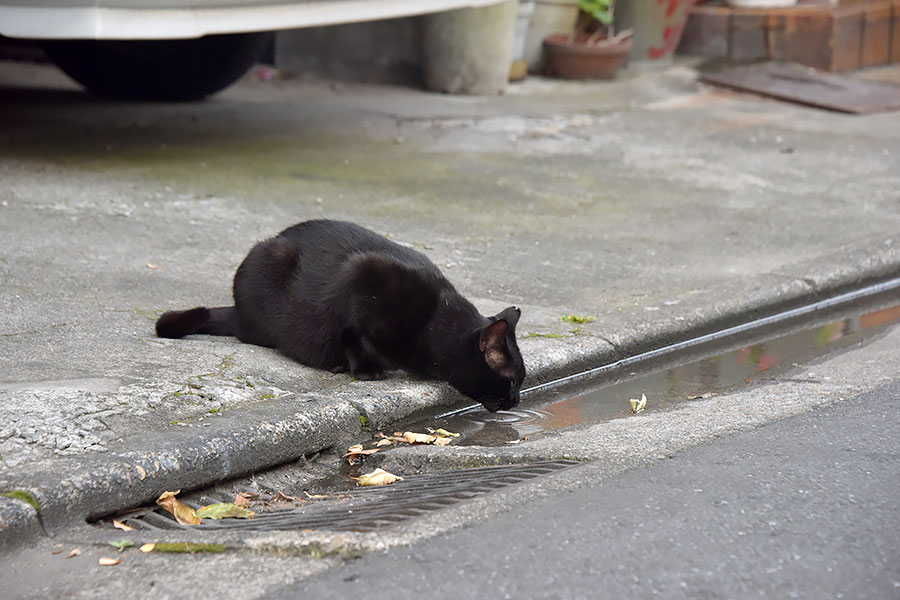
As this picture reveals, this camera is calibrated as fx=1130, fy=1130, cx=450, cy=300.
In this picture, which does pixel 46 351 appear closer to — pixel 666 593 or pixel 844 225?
pixel 666 593

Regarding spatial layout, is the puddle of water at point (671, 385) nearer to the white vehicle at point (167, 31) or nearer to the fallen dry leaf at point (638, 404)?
the fallen dry leaf at point (638, 404)

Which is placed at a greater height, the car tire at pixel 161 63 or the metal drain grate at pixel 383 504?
the car tire at pixel 161 63

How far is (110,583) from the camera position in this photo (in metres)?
2.46

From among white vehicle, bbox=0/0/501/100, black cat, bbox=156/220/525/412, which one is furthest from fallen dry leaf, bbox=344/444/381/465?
white vehicle, bbox=0/0/501/100

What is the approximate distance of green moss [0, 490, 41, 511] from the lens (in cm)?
269

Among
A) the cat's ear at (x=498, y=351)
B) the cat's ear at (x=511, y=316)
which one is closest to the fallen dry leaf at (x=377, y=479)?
the cat's ear at (x=498, y=351)

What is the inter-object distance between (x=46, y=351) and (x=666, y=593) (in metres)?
2.21

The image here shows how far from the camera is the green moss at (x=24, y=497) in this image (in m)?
2.69

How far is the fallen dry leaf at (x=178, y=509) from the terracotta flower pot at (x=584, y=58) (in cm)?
727

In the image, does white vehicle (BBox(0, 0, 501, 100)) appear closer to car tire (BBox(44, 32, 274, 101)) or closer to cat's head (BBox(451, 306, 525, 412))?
car tire (BBox(44, 32, 274, 101))

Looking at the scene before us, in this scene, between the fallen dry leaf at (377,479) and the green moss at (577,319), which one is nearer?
the fallen dry leaf at (377,479)

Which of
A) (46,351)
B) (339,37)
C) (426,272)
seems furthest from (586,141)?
(46,351)

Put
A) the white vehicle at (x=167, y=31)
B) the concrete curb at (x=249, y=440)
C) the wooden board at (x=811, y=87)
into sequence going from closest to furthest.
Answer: the concrete curb at (x=249, y=440), the white vehicle at (x=167, y=31), the wooden board at (x=811, y=87)

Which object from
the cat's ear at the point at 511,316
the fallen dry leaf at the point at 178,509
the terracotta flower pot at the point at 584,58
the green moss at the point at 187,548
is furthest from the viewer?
the terracotta flower pot at the point at 584,58
